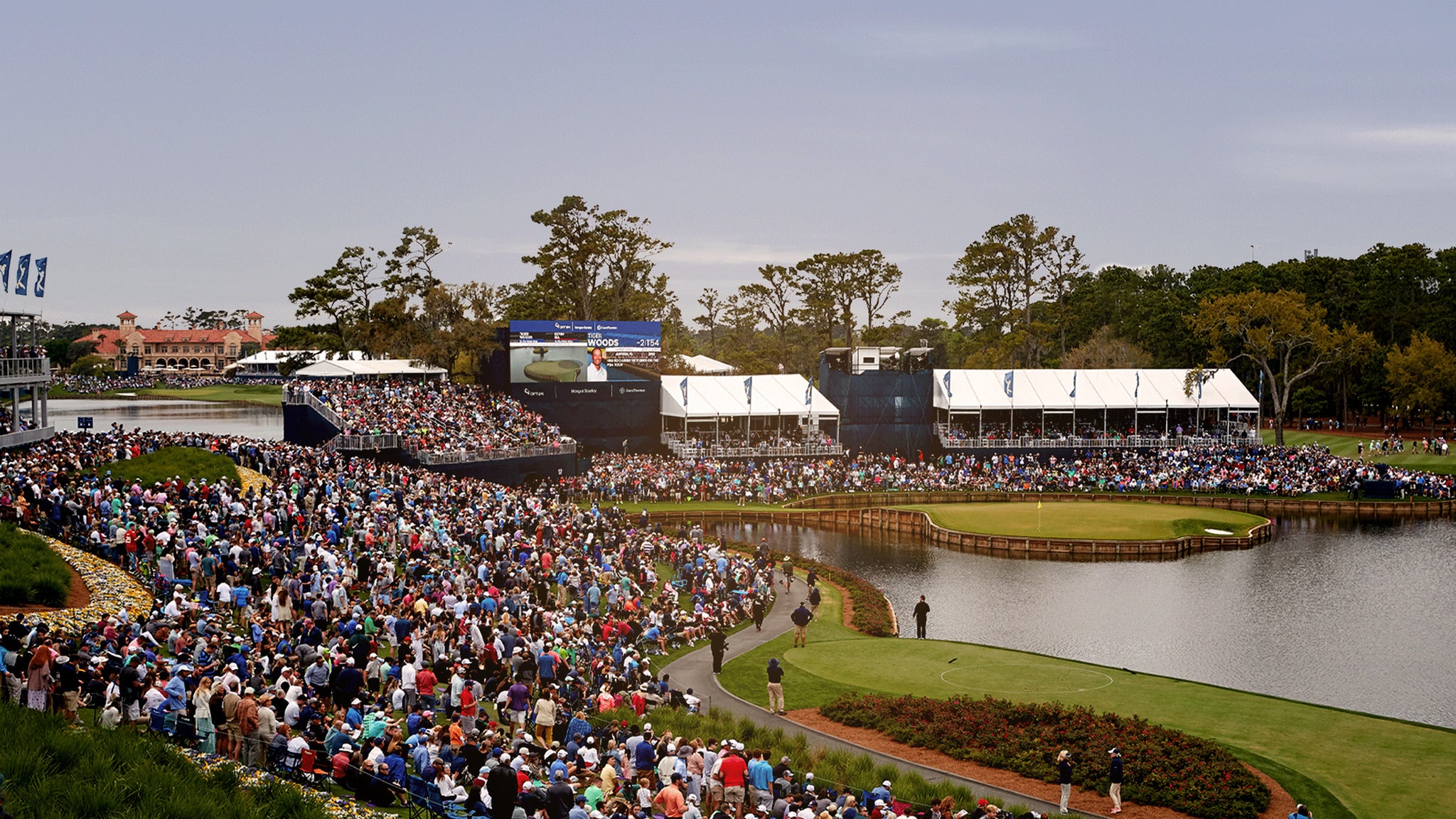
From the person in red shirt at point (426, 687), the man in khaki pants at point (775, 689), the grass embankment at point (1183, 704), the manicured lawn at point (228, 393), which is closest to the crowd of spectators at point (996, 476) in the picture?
the grass embankment at point (1183, 704)

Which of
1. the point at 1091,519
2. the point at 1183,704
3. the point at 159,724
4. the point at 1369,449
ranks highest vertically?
the point at 1369,449

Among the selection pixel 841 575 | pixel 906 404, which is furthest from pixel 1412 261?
pixel 841 575

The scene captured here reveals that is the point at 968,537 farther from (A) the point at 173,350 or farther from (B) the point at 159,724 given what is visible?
(A) the point at 173,350

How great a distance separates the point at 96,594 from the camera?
72.4ft

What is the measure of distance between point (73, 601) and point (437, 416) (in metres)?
34.1

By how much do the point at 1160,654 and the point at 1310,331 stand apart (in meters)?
54.5

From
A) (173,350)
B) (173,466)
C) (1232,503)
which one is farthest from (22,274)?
(173,350)

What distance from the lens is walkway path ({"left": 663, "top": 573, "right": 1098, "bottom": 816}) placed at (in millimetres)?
19234

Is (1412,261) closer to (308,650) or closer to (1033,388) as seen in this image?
(1033,388)

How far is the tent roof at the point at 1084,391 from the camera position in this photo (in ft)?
227

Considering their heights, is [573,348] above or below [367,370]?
above

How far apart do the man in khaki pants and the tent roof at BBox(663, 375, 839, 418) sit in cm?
4223

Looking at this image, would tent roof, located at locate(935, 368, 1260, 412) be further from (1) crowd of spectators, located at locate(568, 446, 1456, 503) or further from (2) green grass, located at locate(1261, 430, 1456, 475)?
(2) green grass, located at locate(1261, 430, 1456, 475)

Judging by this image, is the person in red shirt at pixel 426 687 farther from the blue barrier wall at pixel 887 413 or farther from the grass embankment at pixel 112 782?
the blue barrier wall at pixel 887 413
